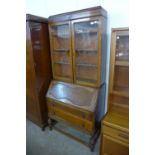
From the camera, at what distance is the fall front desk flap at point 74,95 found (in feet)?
5.76

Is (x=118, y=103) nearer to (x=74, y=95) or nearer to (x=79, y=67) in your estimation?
(x=74, y=95)

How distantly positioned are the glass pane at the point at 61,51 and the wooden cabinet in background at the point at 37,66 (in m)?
0.13

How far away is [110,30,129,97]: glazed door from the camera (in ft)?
4.76

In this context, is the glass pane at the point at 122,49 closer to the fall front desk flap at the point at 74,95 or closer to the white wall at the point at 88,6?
the white wall at the point at 88,6

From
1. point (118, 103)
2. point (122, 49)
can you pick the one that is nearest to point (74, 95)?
point (118, 103)

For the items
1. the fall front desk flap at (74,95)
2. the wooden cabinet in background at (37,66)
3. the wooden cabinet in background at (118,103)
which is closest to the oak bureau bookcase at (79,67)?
the fall front desk flap at (74,95)

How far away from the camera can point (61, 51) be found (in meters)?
2.15

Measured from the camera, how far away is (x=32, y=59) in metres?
1.95

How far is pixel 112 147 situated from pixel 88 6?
1.85 m

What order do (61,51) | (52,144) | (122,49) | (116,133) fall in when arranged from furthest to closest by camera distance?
(61,51) → (52,144) → (122,49) → (116,133)
